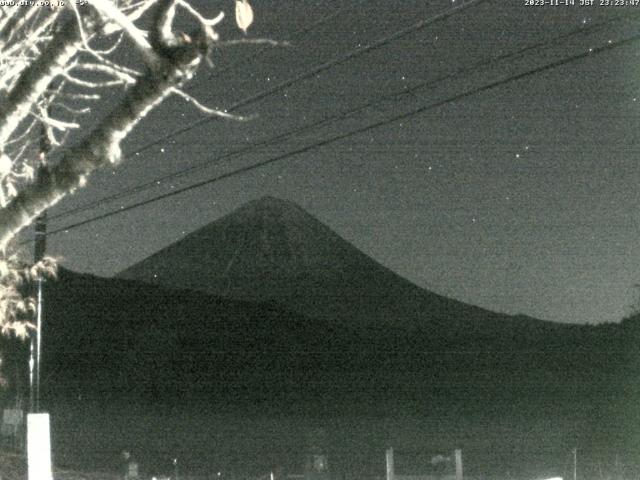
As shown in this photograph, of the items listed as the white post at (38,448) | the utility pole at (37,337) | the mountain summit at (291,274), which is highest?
the mountain summit at (291,274)

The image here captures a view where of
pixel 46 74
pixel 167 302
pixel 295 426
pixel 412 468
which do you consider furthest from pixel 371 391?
pixel 46 74

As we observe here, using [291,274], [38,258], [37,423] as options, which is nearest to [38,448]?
[37,423]

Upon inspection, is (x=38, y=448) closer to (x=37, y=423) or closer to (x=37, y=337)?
(x=37, y=423)

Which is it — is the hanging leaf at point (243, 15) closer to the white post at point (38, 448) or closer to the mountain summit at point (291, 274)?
the white post at point (38, 448)

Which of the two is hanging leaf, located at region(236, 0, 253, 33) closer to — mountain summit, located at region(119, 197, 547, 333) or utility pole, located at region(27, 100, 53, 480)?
utility pole, located at region(27, 100, 53, 480)

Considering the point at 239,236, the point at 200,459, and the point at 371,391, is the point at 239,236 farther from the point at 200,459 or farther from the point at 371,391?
the point at 200,459

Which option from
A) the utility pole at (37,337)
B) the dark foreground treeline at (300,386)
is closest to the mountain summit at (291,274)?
the dark foreground treeline at (300,386)
